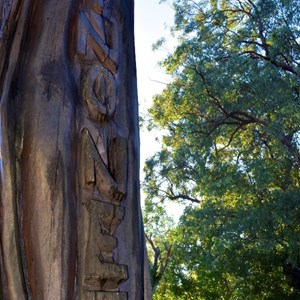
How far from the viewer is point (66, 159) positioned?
7.00 ft

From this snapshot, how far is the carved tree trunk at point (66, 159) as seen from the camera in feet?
6.56

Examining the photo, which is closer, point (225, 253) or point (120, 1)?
point (120, 1)

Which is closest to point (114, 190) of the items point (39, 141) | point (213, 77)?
point (39, 141)

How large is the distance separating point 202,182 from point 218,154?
4.00 feet

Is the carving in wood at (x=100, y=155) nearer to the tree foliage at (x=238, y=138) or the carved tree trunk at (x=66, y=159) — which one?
the carved tree trunk at (x=66, y=159)

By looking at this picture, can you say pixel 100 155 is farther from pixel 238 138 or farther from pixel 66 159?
pixel 238 138

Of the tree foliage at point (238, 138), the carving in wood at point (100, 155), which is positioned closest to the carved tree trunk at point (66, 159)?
the carving in wood at point (100, 155)

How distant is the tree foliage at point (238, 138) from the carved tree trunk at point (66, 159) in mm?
8472

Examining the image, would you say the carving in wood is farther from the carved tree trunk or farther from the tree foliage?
the tree foliage

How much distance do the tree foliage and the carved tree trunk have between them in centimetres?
847

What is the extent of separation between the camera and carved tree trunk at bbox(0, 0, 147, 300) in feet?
6.56

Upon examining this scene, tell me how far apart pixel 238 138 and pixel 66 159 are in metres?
11.2

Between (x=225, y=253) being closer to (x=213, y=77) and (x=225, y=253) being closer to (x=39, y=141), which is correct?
(x=213, y=77)

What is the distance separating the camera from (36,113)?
2.18 meters
